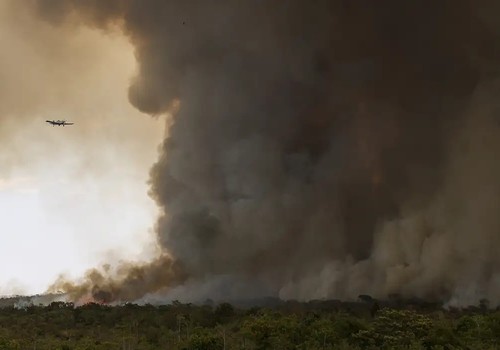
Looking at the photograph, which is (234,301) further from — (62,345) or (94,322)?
(62,345)

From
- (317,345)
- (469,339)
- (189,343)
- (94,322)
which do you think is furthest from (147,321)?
(469,339)

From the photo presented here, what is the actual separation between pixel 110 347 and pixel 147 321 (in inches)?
864

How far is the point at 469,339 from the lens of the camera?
166ft

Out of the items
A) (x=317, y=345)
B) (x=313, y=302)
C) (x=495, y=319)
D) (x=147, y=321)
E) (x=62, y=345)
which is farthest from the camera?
(x=313, y=302)

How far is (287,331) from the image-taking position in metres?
53.0

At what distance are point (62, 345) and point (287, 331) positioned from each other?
711 inches

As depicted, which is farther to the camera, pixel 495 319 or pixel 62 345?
pixel 495 319

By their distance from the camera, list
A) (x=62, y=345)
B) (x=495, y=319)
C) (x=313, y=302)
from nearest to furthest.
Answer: (x=62, y=345) < (x=495, y=319) < (x=313, y=302)

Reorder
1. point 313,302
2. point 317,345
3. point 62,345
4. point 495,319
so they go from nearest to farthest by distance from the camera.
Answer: point 317,345 → point 62,345 → point 495,319 → point 313,302

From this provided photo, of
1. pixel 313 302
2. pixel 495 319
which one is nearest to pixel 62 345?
pixel 495 319

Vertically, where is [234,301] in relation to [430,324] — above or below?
above

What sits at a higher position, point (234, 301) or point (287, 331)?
point (234, 301)

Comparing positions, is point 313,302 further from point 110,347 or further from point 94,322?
point 110,347

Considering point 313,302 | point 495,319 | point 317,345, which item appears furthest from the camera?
point 313,302
